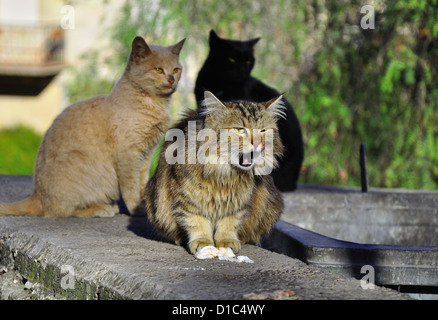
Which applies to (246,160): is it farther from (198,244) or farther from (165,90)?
(165,90)

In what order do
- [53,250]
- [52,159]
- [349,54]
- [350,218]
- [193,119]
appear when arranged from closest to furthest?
1. [53,250]
2. [193,119]
3. [52,159]
4. [350,218]
5. [349,54]

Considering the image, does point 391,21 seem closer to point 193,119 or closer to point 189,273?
point 193,119

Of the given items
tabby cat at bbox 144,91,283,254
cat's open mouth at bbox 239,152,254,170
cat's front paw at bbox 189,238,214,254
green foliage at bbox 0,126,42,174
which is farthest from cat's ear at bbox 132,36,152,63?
green foliage at bbox 0,126,42,174

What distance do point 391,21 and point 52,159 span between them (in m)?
4.42

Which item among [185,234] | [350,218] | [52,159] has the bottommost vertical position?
[350,218]

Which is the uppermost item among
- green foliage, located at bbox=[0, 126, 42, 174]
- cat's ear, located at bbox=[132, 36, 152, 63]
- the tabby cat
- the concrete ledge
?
cat's ear, located at bbox=[132, 36, 152, 63]

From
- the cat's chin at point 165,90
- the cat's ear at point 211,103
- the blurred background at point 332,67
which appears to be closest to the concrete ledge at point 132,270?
the cat's ear at point 211,103

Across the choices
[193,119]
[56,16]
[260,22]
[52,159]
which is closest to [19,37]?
[56,16]

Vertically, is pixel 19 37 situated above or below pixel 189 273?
above

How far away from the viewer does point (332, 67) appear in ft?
23.5

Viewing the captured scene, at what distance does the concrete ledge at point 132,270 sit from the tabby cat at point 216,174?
0.14 meters

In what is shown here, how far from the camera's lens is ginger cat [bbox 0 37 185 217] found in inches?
148

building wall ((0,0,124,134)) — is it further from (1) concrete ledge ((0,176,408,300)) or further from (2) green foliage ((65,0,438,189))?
(1) concrete ledge ((0,176,408,300))

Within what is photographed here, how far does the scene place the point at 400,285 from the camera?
2.96m
